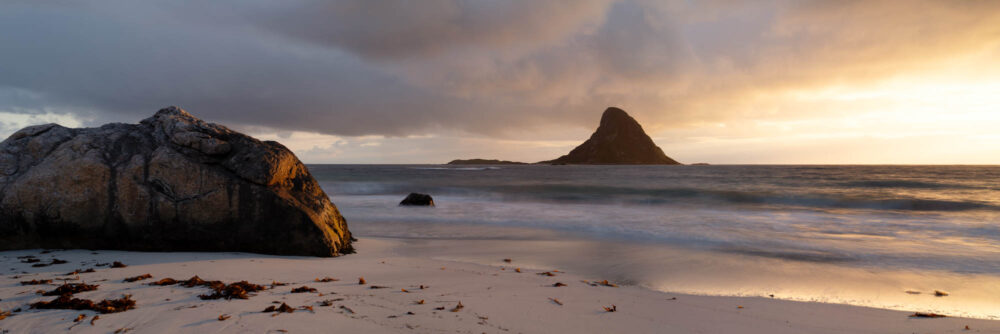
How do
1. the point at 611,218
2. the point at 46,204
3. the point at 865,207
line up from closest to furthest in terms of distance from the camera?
the point at 46,204
the point at 611,218
the point at 865,207

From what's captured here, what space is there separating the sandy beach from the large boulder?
13.3 inches

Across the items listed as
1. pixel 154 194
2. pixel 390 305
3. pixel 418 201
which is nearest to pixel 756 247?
pixel 390 305

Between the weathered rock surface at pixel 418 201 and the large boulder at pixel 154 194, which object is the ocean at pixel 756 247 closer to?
the weathered rock surface at pixel 418 201

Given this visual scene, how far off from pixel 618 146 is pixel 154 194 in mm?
143170

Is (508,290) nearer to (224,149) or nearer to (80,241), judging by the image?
(224,149)

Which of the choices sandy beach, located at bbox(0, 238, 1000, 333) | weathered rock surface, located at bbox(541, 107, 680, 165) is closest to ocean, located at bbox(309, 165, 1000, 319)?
sandy beach, located at bbox(0, 238, 1000, 333)

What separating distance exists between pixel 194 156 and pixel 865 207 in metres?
24.0

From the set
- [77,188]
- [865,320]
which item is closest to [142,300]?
[77,188]

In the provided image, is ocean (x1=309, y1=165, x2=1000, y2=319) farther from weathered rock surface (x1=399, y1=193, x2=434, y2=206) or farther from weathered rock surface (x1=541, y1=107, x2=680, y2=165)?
weathered rock surface (x1=541, y1=107, x2=680, y2=165)

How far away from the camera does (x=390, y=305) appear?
348 cm

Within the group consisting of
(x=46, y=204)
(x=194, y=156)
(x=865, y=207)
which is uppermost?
(x=194, y=156)

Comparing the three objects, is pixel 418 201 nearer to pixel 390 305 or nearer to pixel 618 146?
pixel 390 305

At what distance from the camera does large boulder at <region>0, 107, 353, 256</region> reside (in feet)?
17.5

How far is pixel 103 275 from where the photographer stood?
4074 mm
